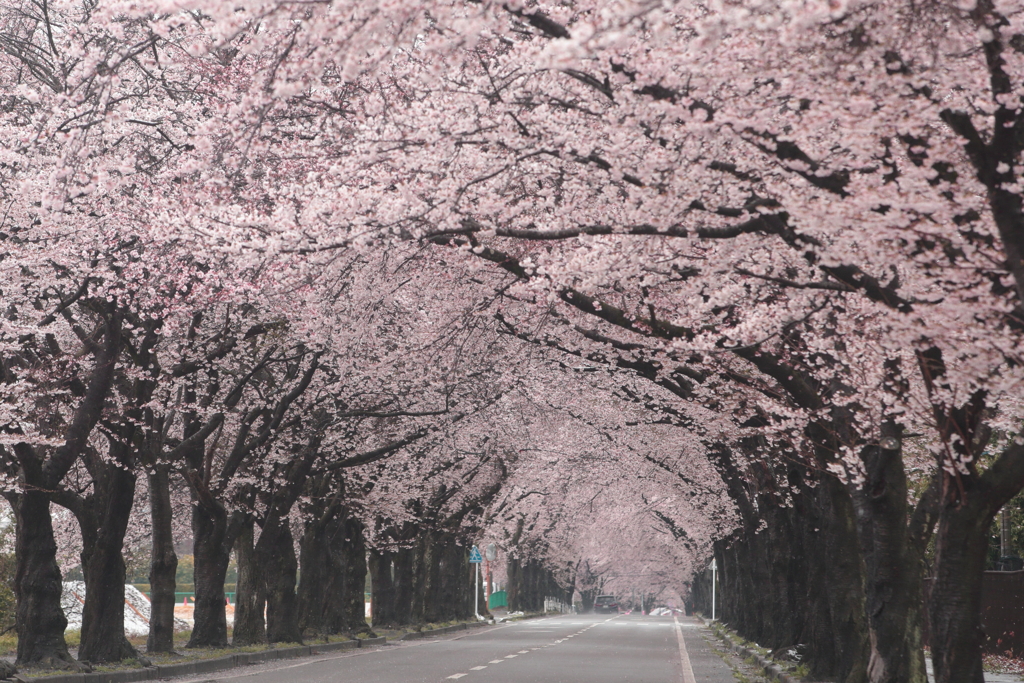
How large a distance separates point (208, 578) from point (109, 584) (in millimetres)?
5543

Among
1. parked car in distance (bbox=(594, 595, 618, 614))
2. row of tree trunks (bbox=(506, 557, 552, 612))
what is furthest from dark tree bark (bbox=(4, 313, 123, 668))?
parked car in distance (bbox=(594, 595, 618, 614))

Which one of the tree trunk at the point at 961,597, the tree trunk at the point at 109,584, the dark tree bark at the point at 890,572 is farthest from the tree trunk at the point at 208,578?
the tree trunk at the point at 961,597

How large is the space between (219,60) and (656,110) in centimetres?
857

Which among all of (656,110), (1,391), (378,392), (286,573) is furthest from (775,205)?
(286,573)

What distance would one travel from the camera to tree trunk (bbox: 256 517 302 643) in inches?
1056

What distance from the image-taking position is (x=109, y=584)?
1873cm

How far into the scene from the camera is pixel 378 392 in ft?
86.8

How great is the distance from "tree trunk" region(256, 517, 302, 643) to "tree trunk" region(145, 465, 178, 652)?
4.72 metres

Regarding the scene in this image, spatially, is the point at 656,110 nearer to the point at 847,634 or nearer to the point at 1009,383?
the point at 1009,383

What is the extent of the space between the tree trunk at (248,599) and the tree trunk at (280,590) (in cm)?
28

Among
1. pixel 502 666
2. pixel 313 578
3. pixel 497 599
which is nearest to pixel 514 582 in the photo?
pixel 497 599

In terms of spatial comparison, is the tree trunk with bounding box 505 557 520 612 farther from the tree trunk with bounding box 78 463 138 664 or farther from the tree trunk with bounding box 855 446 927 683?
the tree trunk with bounding box 855 446 927 683

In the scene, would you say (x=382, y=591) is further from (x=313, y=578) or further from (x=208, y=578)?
(x=208, y=578)

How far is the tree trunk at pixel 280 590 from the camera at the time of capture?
2683cm
